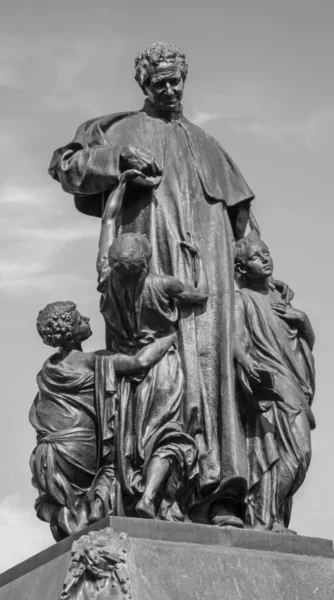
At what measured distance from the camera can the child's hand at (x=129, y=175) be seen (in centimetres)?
1422

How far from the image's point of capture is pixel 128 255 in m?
13.4

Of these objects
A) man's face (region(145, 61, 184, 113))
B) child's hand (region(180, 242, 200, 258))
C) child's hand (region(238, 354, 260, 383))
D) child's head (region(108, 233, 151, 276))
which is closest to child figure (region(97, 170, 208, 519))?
child's head (region(108, 233, 151, 276))

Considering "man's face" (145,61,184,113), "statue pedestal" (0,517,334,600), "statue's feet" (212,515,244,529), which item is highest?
"man's face" (145,61,184,113)

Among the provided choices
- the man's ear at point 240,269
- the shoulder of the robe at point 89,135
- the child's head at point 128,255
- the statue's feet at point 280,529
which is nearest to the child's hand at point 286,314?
the man's ear at point 240,269

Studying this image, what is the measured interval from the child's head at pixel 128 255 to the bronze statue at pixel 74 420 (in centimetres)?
73

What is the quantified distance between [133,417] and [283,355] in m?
1.80

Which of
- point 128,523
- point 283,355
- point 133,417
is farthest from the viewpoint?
point 283,355

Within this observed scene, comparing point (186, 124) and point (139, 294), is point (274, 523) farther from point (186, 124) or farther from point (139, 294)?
point (186, 124)

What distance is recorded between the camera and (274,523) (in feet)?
44.4

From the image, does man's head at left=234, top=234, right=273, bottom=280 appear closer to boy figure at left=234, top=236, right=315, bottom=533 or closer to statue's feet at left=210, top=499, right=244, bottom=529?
boy figure at left=234, top=236, right=315, bottom=533

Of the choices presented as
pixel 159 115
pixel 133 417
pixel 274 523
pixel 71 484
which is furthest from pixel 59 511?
pixel 159 115

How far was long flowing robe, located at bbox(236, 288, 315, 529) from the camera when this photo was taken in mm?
13664

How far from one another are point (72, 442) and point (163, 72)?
3.81 meters

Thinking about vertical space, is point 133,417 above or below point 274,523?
above
